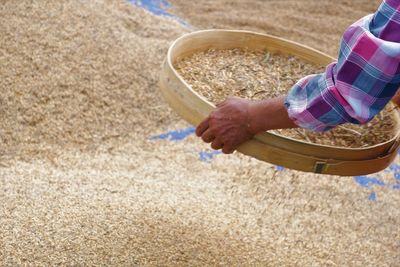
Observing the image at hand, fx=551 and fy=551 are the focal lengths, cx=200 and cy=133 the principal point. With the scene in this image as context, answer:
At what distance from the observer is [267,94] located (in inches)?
68.1

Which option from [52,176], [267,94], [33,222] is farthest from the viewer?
[52,176]

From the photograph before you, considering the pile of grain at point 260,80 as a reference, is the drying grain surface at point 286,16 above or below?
below

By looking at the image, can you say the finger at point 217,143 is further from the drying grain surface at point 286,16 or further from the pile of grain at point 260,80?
the drying grain surface at point 286,16

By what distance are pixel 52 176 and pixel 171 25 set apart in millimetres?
1574

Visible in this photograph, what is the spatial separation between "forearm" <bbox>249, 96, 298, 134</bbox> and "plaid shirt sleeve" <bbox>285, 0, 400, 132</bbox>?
25 millimetres

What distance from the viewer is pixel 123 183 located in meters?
2.22

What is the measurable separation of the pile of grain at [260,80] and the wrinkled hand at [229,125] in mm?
207

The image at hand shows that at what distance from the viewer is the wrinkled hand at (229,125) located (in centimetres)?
138

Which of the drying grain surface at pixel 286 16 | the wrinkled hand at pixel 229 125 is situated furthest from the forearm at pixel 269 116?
the drying grain surface at pixel 286 16

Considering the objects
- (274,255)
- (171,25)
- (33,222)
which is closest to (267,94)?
(274,255)

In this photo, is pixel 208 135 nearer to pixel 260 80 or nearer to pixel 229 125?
pixel 229 125

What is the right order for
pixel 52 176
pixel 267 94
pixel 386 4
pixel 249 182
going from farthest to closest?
pixel 249 182, pixel 52 176, pixel 267 94, pixel 386 4

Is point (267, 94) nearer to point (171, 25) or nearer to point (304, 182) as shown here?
point (304, 182)

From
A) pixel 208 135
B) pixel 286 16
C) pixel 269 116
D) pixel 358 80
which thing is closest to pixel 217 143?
pixel 208 135
